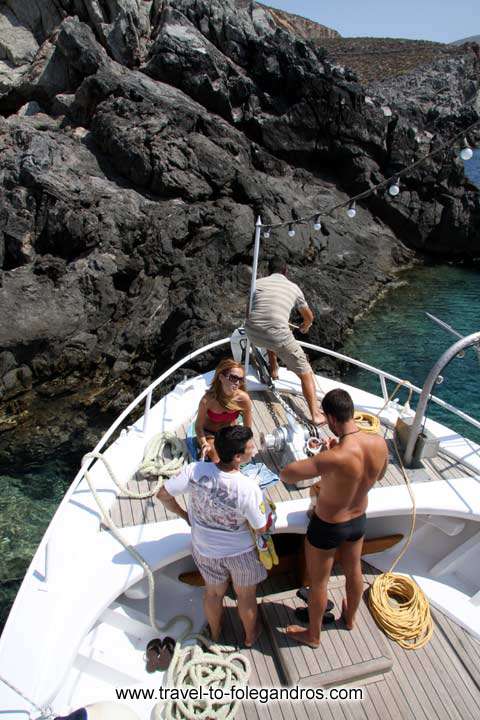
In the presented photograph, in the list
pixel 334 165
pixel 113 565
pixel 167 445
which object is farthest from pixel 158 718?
pixel 334 165

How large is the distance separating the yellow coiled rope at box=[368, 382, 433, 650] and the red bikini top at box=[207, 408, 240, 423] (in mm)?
1826

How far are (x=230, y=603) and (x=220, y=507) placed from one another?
167 centimetres

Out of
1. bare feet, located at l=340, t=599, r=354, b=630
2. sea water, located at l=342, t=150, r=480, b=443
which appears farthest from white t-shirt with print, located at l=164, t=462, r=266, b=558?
sea water, located at l=342, t=150, r=480, b=443

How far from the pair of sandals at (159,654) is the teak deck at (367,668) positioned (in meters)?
0.47

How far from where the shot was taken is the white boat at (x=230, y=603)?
341cm

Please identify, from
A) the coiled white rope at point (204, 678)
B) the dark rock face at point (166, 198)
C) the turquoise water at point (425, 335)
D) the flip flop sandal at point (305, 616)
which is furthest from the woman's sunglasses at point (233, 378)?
the turquoise water at point (425, 335)

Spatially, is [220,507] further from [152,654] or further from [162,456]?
[162,456]

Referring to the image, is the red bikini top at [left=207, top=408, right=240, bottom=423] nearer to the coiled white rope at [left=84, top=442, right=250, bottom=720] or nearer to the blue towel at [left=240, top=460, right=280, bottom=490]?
the blue towel at [left=240, top=460, right=280, bottom=490]

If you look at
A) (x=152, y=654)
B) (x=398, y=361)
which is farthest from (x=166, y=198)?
(x=152, y=654)

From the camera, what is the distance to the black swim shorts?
3.20 m

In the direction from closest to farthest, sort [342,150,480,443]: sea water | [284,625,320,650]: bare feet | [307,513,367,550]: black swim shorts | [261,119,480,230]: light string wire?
[307,513,367,550]: black swim shorts
[284,625,320,650]: bare feet
[261,119,480,230]: light string wire
[342,150,480,443]: sea water

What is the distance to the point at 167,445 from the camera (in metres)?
5.23

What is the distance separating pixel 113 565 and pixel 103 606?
31 cm

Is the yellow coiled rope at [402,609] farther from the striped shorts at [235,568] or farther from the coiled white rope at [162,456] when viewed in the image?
the coiled white rope at [162,456]
